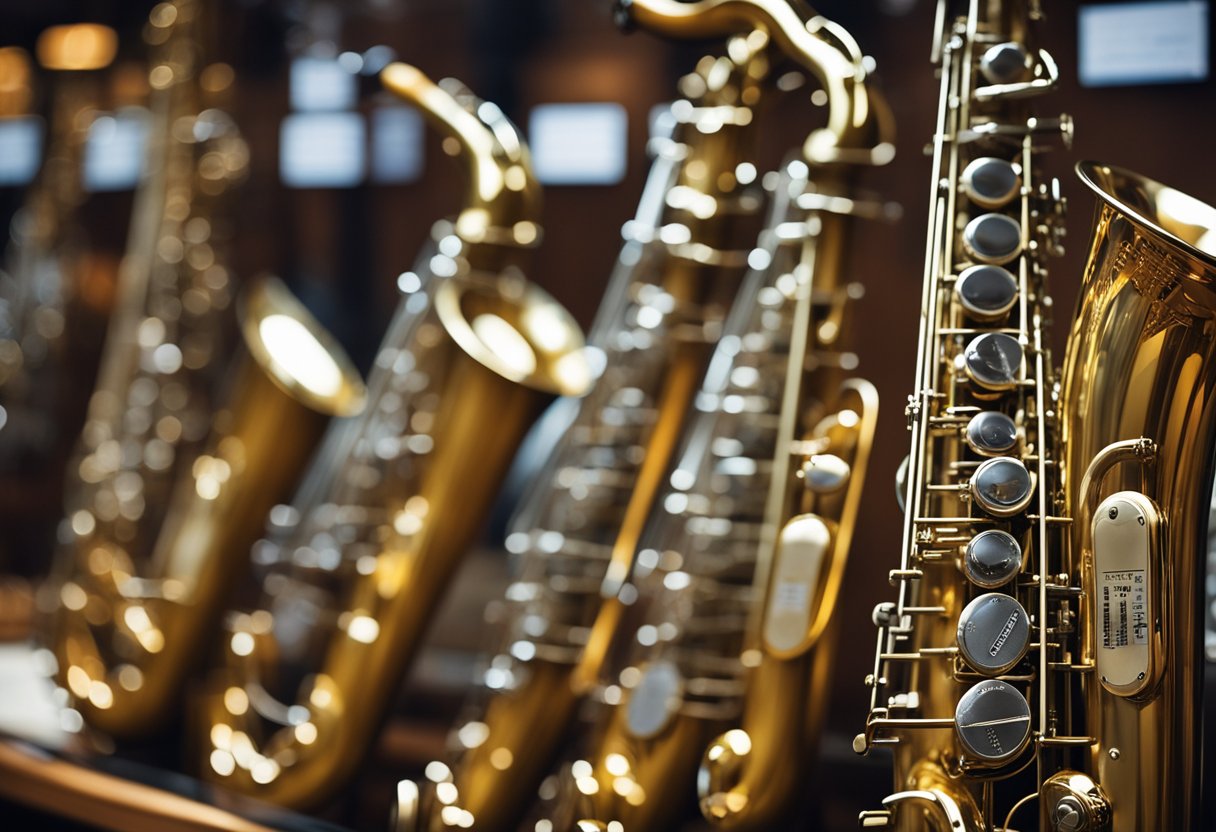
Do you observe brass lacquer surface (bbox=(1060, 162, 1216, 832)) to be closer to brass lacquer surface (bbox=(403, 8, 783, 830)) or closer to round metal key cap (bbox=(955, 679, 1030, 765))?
round metal key cap (bbox=(955, 679, 1030, 765))

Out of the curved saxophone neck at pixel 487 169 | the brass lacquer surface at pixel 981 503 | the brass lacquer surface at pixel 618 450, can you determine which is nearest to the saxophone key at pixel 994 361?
the brass lacquer surface at pixel 981 503

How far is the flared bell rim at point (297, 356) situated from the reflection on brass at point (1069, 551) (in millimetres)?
960

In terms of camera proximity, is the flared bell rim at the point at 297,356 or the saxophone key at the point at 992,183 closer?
the saxophone key at the point at 992,183

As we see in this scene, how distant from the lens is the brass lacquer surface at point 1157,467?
101 centimetres

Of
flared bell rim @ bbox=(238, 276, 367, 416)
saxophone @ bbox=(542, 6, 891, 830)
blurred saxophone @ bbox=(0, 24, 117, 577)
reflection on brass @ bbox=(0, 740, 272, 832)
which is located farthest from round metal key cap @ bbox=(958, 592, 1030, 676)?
blurred saxophone @ bbox=(0, 24, 117, 577)

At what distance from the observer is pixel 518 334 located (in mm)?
1669

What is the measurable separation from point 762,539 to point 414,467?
56 centimetres

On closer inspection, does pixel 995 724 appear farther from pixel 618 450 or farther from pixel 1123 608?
pixel 618 450

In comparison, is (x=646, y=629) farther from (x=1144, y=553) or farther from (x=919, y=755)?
(x=1144, y=553)

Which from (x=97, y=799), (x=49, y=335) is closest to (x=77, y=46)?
(x=49, y=335)

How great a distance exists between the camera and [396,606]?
63.3 inches

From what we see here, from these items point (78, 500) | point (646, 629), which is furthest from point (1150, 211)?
point (78, 500)

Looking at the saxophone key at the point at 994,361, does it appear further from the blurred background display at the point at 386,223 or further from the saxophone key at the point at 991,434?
the blurred background display at the point at 386,223

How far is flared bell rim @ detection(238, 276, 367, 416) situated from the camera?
73.5 inches
